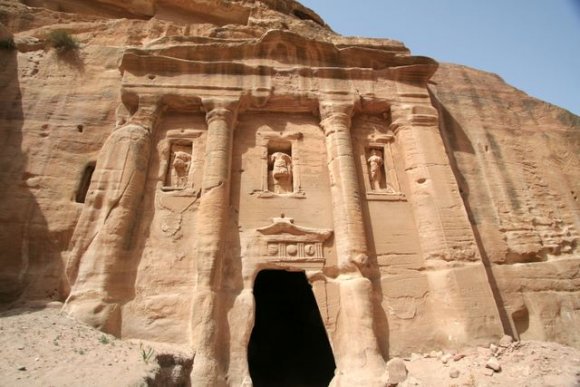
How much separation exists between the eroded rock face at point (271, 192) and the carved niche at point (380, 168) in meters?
0.05

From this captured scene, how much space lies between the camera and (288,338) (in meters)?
10.6

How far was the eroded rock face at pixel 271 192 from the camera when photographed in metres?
6.34

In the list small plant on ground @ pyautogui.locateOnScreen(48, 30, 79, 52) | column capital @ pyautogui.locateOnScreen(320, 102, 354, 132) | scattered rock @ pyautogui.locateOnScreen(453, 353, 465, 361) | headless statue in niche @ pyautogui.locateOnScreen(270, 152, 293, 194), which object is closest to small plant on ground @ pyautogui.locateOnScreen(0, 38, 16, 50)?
small plant on ground @ pyautogui.locateOnScreen(48, 30, 79, 52)

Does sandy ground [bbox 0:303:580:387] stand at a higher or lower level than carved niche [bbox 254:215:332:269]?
lower

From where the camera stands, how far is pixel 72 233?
713cm

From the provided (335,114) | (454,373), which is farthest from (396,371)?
(335,114)

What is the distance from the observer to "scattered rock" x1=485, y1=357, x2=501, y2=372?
5348mm

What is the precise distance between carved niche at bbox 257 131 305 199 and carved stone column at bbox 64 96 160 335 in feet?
8.70

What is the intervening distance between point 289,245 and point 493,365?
13.0ft

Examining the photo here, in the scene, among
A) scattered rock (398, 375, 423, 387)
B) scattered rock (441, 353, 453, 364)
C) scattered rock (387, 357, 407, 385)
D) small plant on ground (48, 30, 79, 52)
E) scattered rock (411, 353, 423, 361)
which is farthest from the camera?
small plant on ground (48, 30, 79, 52)

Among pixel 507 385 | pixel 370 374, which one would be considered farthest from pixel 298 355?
pixel 507 385

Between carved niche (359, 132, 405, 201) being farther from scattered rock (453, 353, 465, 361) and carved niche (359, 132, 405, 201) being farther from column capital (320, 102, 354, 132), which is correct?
scattered rock (453, 353, 465, 361)

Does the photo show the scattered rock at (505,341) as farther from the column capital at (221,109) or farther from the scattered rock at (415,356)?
the column capital at (221,109)

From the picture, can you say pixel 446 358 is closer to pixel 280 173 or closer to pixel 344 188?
pixel 344 188
